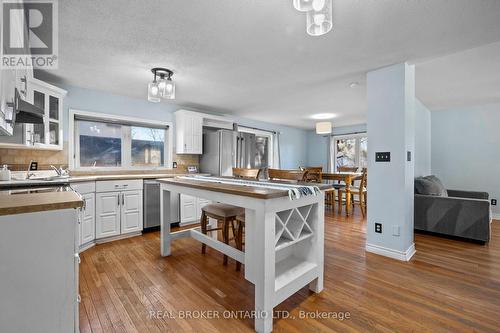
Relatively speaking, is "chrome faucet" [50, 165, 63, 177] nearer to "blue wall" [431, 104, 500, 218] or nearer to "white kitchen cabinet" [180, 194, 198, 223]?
"white kitchen cabinet" [180, 194, 198, 223]

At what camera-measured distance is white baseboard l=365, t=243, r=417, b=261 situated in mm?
2465

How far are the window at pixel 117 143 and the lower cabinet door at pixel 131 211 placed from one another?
2.42 ft

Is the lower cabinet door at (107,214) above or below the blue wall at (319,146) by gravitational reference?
below

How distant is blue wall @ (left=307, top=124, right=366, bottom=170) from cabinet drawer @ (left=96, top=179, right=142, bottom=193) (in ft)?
17.6

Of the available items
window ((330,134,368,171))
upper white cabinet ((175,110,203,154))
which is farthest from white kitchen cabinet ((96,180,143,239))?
window ((330,134,368,171))

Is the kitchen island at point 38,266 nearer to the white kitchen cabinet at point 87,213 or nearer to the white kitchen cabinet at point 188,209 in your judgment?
the white kitchen cabinet at point 87,213

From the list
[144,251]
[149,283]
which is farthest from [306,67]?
[144,251]

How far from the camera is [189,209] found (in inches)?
154

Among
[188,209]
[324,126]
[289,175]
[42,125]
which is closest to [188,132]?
[188,209]

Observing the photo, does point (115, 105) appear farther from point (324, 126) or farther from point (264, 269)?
point (324, 126)

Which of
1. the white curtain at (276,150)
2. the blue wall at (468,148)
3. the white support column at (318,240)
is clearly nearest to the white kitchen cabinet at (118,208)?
the white support column at (318,240)

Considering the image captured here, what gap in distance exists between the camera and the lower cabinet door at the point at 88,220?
8.96ft

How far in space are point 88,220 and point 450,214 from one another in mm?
4812

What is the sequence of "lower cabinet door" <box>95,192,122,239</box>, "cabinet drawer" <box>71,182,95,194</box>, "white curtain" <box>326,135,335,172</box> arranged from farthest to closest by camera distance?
"white curtain" <box>326,135,335,172</box>
"lower cabinet door" <box>95,192,122,239</box>
"cabinet drawer" <box>71,182,95,194</box>
